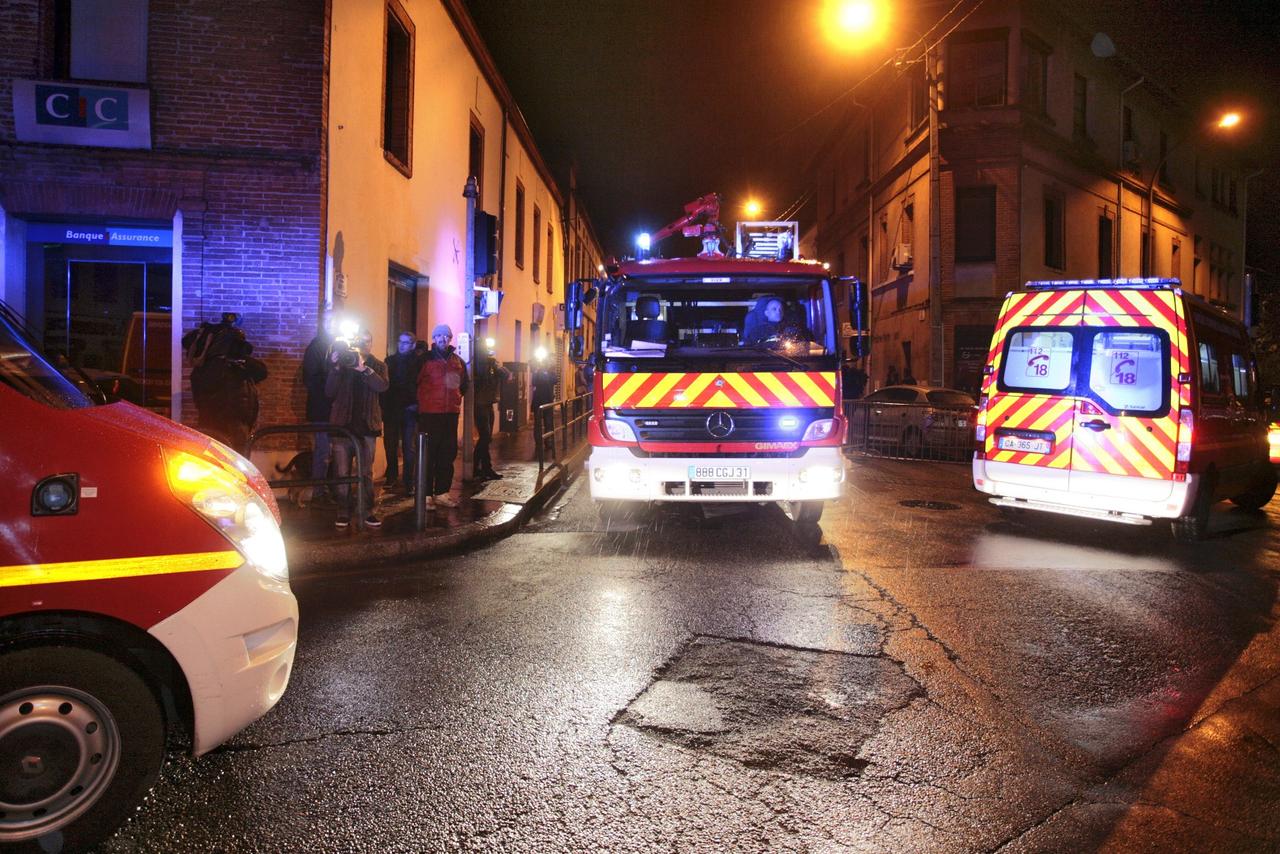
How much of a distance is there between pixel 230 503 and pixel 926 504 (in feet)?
30.9

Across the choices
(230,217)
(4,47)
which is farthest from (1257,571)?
(4,47)

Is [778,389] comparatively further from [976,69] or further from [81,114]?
[976,69]

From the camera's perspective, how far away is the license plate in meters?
7.91

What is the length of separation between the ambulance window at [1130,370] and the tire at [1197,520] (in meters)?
1.03

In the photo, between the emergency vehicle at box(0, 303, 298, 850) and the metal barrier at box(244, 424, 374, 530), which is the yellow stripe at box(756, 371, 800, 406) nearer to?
the metal barrier at box(244, 424, 374, 530)

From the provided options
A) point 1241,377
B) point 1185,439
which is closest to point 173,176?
point 1185,439

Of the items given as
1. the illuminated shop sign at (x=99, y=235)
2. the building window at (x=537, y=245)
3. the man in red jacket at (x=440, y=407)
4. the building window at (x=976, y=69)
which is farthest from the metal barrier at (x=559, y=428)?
the building window at (x=976, y=69)

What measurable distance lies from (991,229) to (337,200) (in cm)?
1945

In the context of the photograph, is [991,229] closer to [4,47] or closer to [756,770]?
[4,47]

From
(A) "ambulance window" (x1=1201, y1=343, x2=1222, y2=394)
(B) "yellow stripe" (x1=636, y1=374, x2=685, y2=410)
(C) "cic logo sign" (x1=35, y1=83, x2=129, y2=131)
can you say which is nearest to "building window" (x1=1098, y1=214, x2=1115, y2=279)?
(A) "ambulance window" (x1=1201, y1=343, x2=1222, y2=394)

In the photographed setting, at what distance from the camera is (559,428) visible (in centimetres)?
1380

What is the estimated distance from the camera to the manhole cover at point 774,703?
→ 3604 mm

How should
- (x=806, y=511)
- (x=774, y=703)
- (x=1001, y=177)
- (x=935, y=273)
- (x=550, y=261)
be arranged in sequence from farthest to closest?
(x=550, y=261), (x=1001, y=177), (x=935, y=273), (x=806, y=511), (x=774, y=703)

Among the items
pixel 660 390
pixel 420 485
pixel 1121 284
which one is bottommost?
pixel 420 485
